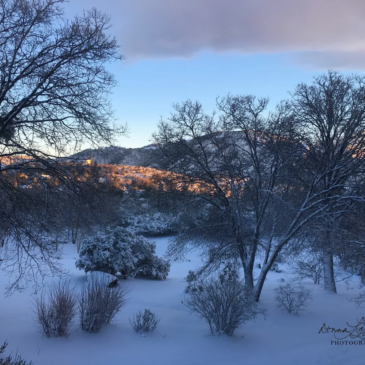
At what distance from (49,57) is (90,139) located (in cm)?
172

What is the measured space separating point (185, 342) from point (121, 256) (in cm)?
847

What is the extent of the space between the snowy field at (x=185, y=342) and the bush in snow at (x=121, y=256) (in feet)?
15.4

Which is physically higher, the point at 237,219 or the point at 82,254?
the point at 237,219

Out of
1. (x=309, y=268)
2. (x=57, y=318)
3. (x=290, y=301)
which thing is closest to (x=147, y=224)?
(x=309, y=268)

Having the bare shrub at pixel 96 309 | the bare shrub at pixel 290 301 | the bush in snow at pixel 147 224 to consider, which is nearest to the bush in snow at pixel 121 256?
the bare shrub at pixel 290 301

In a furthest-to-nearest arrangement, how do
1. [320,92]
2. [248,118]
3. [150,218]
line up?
1. [150,218]
2. [320,92]
3. [248,118]

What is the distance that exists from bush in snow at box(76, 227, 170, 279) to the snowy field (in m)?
4.68

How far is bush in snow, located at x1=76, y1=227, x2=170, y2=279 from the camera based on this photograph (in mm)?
15883

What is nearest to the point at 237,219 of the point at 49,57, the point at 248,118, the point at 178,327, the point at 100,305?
the point at 248,118

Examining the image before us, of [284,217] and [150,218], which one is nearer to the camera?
[284,217]

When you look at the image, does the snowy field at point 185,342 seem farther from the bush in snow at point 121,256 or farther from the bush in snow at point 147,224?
the bush in snow at point 147,224

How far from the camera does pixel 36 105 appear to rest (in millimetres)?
7480

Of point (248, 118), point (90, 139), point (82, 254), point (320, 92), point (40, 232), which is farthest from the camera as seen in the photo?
point (82, 254)

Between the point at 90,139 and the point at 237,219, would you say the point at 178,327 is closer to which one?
the point at 237,219
